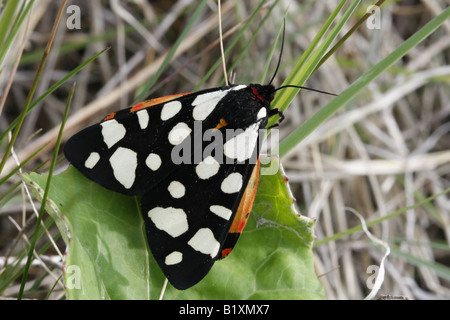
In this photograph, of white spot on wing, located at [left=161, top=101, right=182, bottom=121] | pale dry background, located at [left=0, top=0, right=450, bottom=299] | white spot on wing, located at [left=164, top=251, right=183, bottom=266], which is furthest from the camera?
pale dry background, located at [left=0, top=0, right=450, bottom=299]

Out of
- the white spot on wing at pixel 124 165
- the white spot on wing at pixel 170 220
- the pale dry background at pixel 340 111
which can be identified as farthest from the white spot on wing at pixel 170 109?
the pale dry background at pixel 340 111

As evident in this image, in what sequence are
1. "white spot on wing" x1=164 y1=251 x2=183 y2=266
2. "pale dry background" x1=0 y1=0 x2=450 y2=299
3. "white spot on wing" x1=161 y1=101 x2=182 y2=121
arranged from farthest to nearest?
"pale dry background" x1=0 y1=0 x2=450 y2=299 < "white spot on wing" x1=161 y1=101 x2=182 y2=121 < "white spot on wing" x1=164 y1=251 x2=183 y2=266

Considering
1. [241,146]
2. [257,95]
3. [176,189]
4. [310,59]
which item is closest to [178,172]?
[176,189]

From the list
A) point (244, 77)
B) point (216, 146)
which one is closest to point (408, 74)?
point (244, 77)

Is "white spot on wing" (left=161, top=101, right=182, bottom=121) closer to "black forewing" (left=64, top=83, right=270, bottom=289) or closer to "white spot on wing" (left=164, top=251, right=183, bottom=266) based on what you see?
"black forewing" (left=64, top=83, right=270, bottom=289)

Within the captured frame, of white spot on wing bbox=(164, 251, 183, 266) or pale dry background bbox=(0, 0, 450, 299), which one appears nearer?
white spot on wing bbox=(164, 251, 183, 266)

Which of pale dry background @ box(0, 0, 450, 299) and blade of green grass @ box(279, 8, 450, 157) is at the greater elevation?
pale dry background @ box(0, 0, 450, 299)

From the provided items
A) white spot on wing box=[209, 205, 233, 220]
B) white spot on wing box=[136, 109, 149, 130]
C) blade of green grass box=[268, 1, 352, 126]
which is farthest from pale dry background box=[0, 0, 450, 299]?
white spot on wing box=[209, 205, 233, 220]
